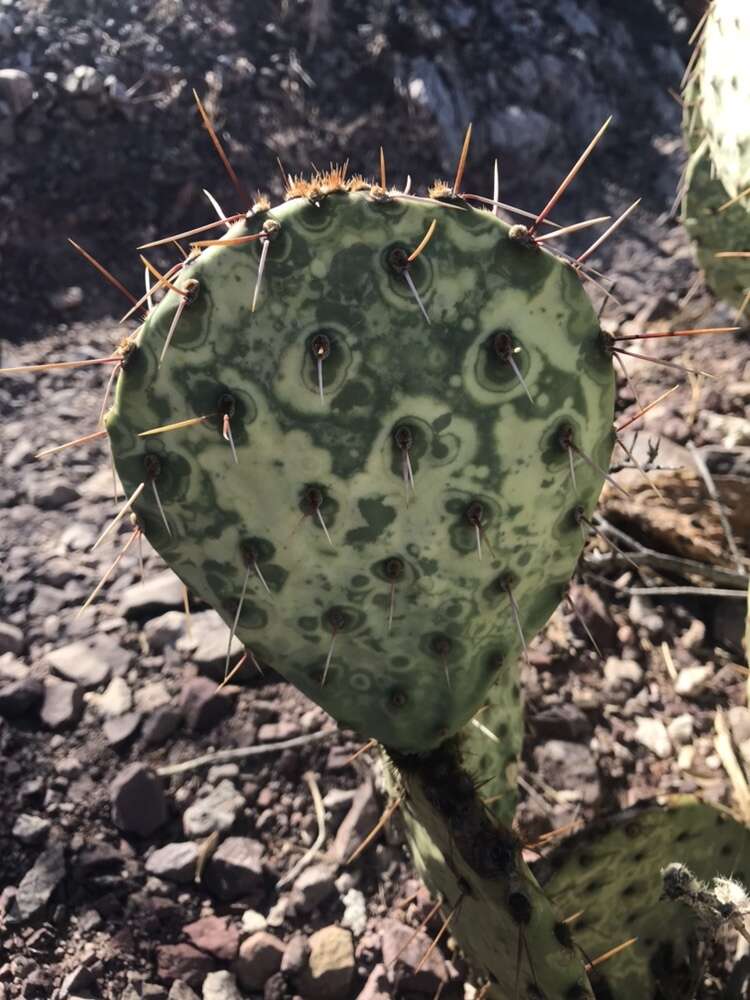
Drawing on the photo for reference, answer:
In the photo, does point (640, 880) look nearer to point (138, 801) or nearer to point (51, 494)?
point (138, 801)

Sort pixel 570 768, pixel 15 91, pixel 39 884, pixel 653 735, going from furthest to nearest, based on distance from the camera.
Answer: pixel 15 91
pixel 653 735
pixel 570 768
pixel 39 884

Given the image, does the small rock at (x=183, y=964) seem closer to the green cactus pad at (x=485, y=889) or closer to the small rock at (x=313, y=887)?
the small rock at (x=313, y=887)

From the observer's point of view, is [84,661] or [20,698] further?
[84,661]

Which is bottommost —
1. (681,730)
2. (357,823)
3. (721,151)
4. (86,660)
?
(681,730)

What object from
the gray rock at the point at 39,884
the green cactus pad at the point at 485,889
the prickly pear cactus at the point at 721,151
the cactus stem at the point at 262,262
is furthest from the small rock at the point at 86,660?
the prickly pear cactus at the point at 721,151

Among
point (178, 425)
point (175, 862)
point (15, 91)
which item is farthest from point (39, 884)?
point (15, 91)

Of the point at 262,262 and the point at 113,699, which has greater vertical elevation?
the point at 262,262

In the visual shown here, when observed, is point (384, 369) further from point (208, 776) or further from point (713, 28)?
point (713, 28)
